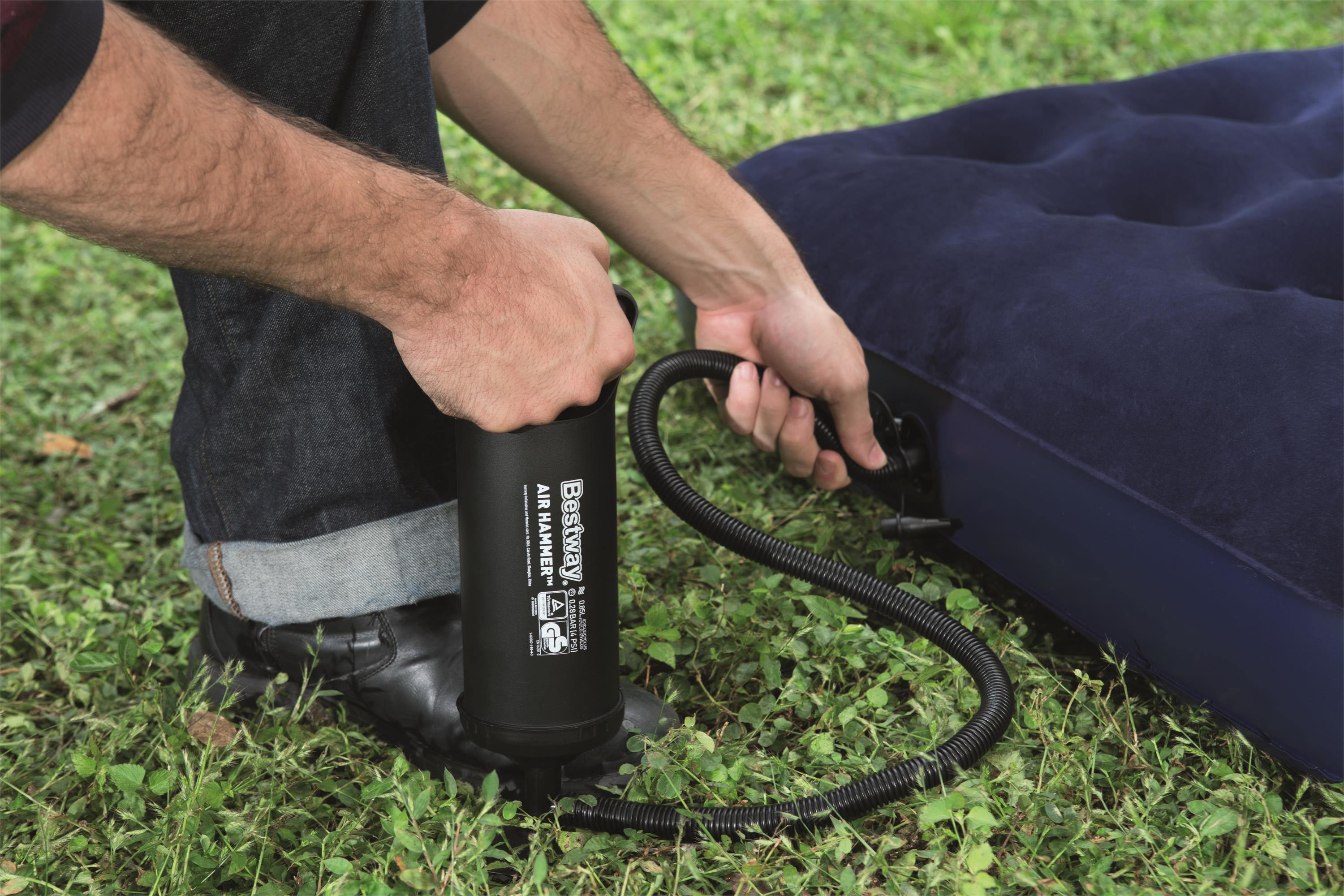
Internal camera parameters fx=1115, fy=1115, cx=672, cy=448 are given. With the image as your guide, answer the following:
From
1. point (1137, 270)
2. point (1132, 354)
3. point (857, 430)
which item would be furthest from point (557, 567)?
point (1137, 270)

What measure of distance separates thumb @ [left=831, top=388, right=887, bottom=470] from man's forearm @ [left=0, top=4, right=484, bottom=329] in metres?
0.58

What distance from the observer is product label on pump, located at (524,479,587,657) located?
99 centimetres

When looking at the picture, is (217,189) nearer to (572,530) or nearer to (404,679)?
(572,530)

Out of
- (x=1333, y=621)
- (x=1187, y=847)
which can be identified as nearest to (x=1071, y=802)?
(x=1187, y=847)

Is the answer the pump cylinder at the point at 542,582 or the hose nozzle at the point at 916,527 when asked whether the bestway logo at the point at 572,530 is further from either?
the hose nozzle at the point at 916,527

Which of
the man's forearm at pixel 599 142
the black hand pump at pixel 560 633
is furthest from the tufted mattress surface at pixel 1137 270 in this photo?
the black hand pump at pixel 560 633

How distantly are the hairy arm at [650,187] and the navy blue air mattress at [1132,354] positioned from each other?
0.09m

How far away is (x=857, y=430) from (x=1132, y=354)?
0.35 metres

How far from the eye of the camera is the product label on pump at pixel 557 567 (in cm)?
99

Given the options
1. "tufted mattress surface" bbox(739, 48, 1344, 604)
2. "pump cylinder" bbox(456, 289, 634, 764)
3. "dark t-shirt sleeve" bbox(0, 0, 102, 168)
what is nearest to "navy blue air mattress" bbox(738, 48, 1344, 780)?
"tufted mattress surface" bbox(739, 48, 1344, 604)

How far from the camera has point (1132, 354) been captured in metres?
1.14

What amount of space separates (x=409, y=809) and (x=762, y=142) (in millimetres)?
2123

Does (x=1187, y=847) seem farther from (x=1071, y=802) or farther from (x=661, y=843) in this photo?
(x=661, y=843)

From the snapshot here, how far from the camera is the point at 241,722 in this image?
120 cm
